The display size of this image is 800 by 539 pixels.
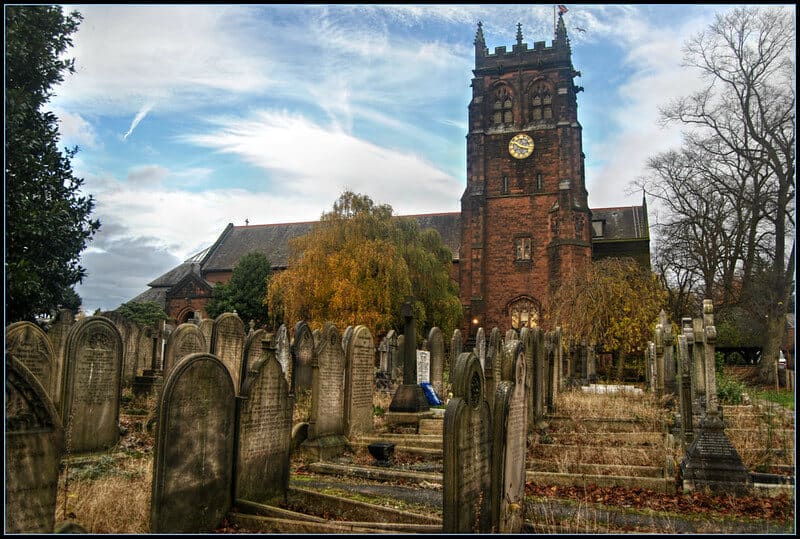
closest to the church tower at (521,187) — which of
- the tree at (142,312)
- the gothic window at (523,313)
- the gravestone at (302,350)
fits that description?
the gothic window at (523,313)

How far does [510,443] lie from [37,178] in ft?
35.4

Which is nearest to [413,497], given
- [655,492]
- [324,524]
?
[324,524]

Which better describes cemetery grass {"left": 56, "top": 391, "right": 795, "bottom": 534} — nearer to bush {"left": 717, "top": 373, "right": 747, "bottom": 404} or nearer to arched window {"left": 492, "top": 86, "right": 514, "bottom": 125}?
bush {"left": 717, "top": 373, "right": 747, "bottom": 404}

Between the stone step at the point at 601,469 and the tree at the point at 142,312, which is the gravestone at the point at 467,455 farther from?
the tree at the point at 142,312

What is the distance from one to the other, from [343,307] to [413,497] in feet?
75.7

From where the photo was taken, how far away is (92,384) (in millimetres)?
8734

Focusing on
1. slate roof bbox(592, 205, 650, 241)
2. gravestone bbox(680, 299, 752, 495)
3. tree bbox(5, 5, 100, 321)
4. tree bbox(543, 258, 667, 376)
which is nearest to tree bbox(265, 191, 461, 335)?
tree bbox(543, 258, 667, 376)

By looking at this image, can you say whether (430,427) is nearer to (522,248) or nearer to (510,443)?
(510,443)

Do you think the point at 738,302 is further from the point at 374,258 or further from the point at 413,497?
the point at 413,497

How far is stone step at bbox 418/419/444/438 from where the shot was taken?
1175 centimetres

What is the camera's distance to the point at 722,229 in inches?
1045

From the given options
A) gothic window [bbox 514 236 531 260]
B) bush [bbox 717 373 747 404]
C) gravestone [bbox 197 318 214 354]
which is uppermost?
gothic window [bbox 514 236 531 260]

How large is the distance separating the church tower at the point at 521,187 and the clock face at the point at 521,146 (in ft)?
0.20

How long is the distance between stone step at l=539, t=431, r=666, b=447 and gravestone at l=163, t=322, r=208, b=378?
21.8ft
